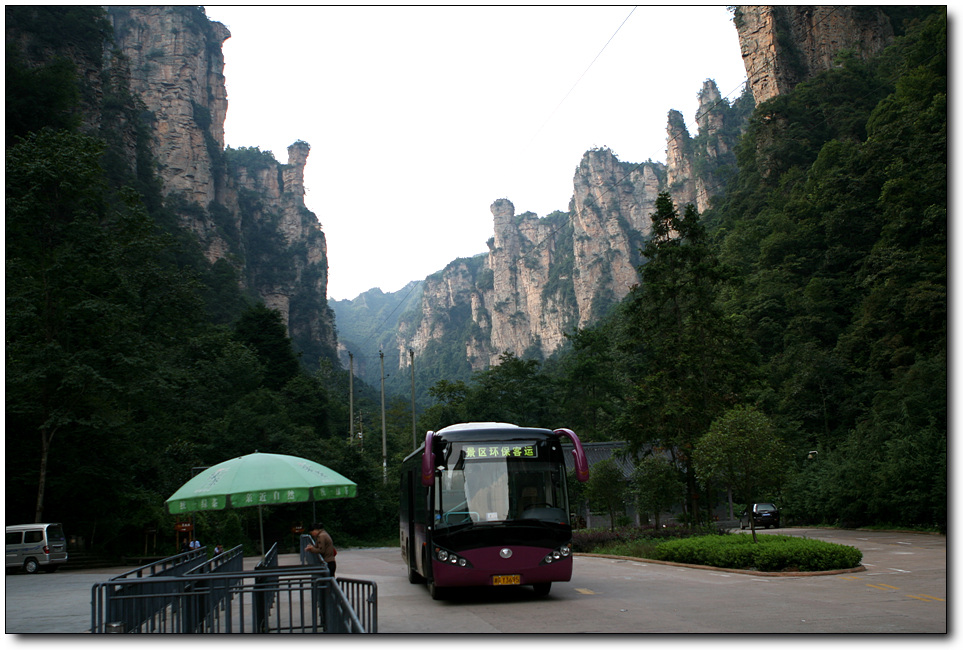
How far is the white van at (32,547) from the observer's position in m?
21.6

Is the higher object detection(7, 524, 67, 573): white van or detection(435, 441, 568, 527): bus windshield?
detection(435, 441, 568, 527): bus windshield

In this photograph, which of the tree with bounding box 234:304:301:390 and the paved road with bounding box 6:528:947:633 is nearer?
the paved road with bounding box 6:528:947:633

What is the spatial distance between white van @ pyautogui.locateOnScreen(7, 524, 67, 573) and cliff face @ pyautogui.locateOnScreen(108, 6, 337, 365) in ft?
204

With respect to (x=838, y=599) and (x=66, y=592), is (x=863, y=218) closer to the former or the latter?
(x=838, y=599)

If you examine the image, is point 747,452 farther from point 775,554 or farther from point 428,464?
point 428,464

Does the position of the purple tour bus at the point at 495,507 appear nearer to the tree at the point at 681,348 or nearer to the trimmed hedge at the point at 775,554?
the trimmed hedge at the point at 775,554

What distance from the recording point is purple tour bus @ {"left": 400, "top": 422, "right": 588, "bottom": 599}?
1018 cm

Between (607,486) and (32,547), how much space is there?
1915 cm

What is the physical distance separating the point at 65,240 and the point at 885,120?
46.7 m

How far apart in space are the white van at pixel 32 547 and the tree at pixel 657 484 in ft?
62.6

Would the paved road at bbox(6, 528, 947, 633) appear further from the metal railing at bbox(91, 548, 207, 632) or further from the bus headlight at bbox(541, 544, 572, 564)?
the metal railing at bbox(91, 548, 207, 632)

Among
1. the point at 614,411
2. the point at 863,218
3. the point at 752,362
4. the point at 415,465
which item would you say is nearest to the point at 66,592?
the point at 415,465

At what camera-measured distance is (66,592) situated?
14938 millimetres

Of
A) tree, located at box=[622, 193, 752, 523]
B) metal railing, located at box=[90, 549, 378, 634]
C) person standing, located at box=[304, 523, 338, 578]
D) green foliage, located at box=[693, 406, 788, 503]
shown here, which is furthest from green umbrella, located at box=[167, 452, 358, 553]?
tree, located at box=[622, 193, 752, 523]
